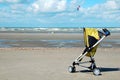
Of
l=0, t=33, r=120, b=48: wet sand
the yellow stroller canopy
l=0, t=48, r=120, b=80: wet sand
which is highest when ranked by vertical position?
the yellow stroller canopy

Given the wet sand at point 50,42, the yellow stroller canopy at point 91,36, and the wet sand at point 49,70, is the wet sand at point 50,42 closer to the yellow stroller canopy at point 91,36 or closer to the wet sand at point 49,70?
the wet sand at point 49,70

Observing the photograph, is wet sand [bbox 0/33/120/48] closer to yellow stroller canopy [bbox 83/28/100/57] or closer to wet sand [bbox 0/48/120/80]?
wet sand [bbox 0/48/120/80]

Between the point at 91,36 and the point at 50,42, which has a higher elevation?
the point at 91,36

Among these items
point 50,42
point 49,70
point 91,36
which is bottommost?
point 49,70

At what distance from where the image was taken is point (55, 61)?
16.7 metres

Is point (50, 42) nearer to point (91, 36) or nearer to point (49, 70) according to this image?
point (49, 70)

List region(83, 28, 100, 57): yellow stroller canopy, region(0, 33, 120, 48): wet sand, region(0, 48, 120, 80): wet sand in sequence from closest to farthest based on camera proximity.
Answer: region(0, 48, 120, 80): wet sand, region(83, 28, 100, 57): yellow stroller canopy, region(0, 33, 120, 48): wet sand

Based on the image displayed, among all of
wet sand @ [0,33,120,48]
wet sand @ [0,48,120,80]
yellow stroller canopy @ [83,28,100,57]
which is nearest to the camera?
wet sand @ [0,48,120,80]

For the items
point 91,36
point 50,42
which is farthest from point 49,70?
point 50,42

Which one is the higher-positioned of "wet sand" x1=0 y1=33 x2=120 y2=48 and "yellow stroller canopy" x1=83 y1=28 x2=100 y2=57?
"yellow stroller canopy" x1=83 y1=28 x2=100 y2=57

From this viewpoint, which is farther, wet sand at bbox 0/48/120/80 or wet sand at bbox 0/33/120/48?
wet sand at bbox 0/33/120/48

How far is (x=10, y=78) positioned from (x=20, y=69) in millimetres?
2178

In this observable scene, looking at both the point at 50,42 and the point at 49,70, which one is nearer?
the point at 49,70

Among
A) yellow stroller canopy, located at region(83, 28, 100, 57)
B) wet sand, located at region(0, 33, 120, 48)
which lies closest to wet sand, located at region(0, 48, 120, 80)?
yellow stroller canopy, located at region(83, 28, 100, 57)
